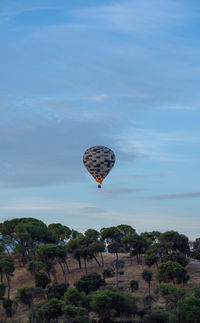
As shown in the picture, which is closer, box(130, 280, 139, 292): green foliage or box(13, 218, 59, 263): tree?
box(130, 280, 139, 292): green foliage

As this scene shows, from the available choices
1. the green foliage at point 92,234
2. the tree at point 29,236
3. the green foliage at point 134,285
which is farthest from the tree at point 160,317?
the green foliage at point 92,234

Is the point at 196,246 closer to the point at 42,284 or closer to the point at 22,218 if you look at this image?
the point at 22,218

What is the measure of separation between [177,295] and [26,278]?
4986 centimetres

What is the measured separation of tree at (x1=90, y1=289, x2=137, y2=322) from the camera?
78625mm

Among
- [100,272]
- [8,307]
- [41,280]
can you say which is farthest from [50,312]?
[100,272]

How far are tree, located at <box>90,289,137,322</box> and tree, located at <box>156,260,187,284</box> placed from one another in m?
15.3

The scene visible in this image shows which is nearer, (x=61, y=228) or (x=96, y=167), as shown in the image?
(x=96, y=167)

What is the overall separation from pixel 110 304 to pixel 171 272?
20.5m

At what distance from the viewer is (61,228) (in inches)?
5851

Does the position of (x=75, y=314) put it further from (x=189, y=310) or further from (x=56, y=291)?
(x=189, y=310)

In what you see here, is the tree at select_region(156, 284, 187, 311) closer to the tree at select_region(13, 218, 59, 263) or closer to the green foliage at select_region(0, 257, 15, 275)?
the green foliage at select_region(0, 257, 15, 275)

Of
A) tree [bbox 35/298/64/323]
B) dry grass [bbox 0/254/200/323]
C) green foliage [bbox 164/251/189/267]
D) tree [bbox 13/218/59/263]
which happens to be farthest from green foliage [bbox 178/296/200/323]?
tree [bbox 13/218/59/263]

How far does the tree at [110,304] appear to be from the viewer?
78.6m

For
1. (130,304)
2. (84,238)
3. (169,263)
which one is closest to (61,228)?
(84,238)
